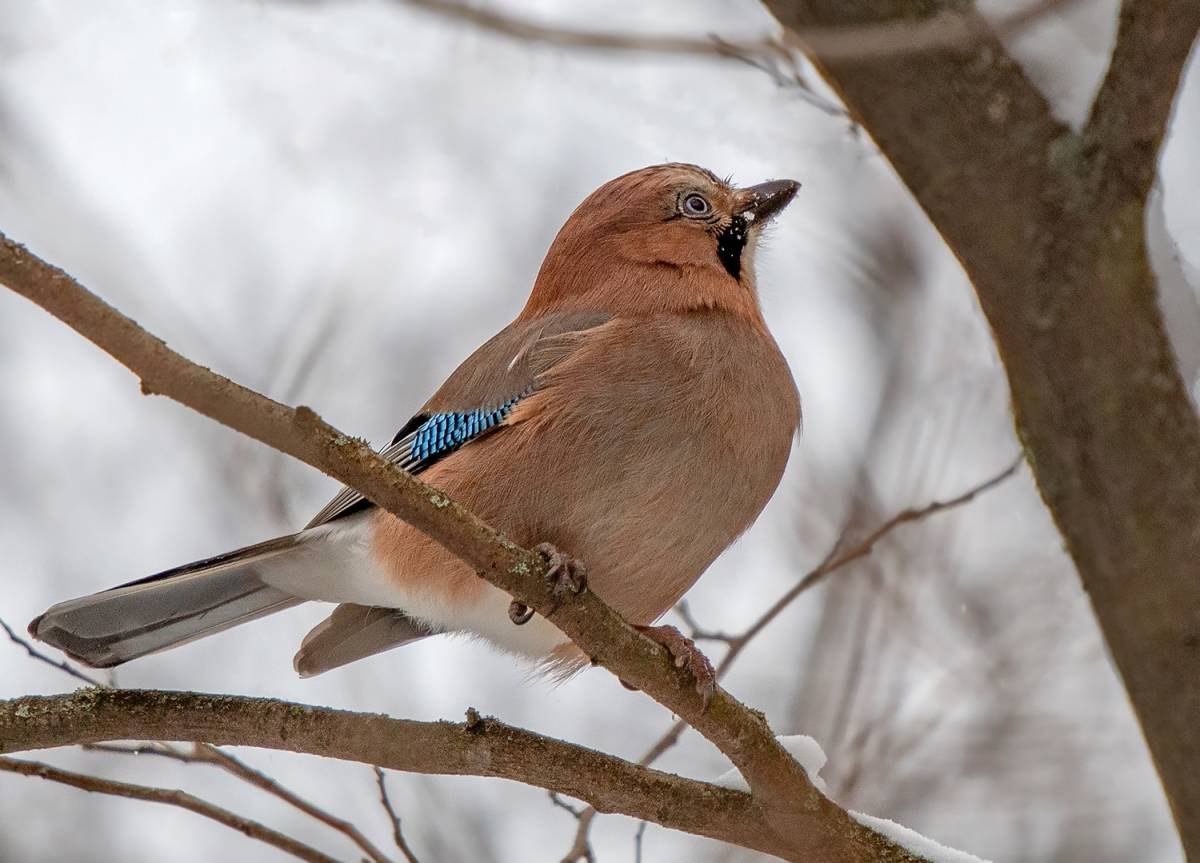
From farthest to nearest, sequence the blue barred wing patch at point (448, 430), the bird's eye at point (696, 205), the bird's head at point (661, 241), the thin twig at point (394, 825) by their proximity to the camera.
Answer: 1. the bird's eye at point (696, 205)
2. the bird's head at point (661, 241)
3. the blue barred wing patch at point (448, 430)
4. the thin twig at point (394, 825)

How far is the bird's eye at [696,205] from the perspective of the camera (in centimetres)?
491

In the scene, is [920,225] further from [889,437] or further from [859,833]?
[859,833]

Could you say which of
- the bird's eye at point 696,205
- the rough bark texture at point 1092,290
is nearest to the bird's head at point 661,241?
the bird's eye at point 696,205

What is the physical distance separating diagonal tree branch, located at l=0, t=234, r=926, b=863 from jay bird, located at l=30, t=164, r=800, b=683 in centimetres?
46

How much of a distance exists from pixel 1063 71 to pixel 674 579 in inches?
70.1

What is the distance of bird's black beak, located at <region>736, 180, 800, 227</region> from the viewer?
195 inches

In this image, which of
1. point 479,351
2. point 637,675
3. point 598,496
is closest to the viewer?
point 637,675

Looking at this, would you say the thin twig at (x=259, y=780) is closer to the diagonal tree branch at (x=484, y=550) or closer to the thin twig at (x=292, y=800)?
the thin twig at (x=292, y=800)

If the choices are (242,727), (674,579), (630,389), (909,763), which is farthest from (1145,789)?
(242,727)

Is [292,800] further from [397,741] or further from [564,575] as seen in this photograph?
[564,575]

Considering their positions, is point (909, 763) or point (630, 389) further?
point (909, 763)

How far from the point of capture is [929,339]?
646 cm

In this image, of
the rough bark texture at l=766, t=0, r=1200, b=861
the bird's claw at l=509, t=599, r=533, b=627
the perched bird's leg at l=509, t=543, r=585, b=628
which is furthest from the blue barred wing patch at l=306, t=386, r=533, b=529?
the rough bark texture at l=766, t=0, r=1200, b=861

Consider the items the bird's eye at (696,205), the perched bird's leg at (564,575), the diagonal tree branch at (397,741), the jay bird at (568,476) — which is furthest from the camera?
the bird's eye at (696,205)
